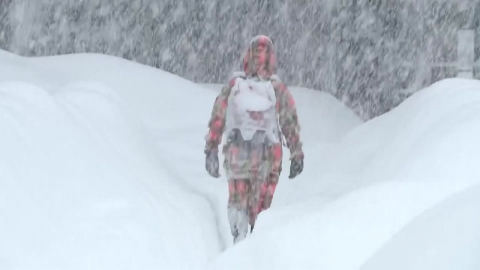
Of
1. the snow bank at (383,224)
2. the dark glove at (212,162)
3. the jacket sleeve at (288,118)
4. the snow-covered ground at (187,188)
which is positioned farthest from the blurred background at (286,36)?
the snow bank at (383,224)

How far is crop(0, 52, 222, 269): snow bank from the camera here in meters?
3.00

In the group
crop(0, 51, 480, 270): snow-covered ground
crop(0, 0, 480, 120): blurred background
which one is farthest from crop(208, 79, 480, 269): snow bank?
crop(0, 0, 480, 120): blurred background

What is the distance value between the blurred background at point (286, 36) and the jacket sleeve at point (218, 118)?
660cm

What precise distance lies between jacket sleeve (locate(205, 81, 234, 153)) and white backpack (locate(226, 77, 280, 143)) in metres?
0.05

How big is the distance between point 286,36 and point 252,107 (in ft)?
27.3

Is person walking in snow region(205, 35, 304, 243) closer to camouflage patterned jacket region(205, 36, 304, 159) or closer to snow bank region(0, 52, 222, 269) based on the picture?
camouflage patterned jacket region(205, 36, 304, 159)

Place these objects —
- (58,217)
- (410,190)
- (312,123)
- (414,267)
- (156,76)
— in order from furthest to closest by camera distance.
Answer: (312,123)
(156,76)
(58,217)
(410,190)
(414,267)

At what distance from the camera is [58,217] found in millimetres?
3236

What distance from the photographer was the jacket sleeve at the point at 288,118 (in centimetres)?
435

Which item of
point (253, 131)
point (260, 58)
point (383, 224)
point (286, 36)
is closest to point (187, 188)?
point (253, 131)

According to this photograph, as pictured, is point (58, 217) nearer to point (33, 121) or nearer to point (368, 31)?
point (33, 121)

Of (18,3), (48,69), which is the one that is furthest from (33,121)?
(18,3)

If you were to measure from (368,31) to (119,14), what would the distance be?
4.10 metres

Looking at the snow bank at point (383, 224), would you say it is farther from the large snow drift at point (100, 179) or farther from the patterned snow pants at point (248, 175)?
the large snow drift at point (100, 179)
